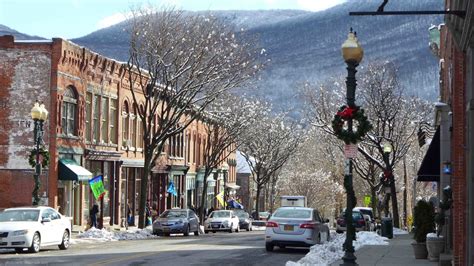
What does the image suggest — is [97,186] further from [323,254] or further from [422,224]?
[422,224]

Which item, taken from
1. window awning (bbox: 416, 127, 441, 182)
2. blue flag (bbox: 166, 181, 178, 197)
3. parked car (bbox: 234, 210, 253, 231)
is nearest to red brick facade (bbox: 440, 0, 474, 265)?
window awning (bbox: 416, 127, 441, 182)

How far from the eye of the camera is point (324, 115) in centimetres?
5966

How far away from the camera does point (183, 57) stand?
45781mm

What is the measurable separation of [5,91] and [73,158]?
506 centimetres

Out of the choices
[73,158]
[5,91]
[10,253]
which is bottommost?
[10,253]

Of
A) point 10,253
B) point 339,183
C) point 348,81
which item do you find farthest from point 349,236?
point 339,183

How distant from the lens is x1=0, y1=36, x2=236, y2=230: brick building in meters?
42.8

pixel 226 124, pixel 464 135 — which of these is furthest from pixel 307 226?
pixel 226 124

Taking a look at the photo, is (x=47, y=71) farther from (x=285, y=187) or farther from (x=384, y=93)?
(x=285, y=187)

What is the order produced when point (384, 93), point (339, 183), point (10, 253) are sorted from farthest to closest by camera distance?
1. point (339, 183)
2. point (384, 93)
3. point (10, 253)

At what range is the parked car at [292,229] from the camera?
28.7 meters

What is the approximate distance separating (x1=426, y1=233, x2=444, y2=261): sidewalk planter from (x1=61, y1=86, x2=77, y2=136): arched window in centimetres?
2522

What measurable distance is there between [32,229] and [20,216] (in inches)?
61.9

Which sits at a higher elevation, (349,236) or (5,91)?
(5,91)
